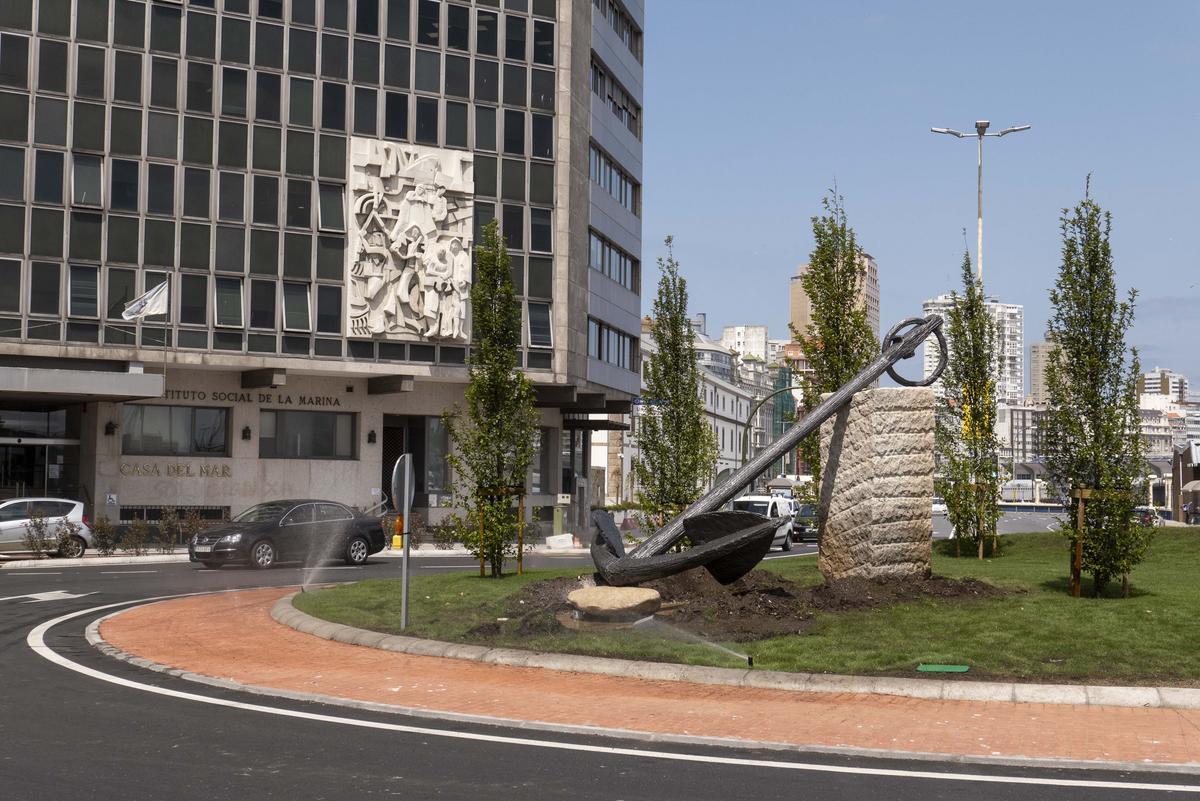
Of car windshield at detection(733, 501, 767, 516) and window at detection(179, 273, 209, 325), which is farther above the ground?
window at detection(179, 273, 209, 325)

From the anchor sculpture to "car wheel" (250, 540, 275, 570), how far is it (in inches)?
578

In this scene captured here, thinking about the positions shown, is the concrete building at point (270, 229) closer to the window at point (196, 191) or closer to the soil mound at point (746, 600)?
the window at point (196, 191)

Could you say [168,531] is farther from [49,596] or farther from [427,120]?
[49,596]

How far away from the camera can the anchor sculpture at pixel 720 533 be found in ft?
50.3

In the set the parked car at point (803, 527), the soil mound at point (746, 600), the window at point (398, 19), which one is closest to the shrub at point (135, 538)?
the window at point (398, 19)

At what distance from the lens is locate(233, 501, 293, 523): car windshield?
30750 millimetres

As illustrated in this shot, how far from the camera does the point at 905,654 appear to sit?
1284 centimetres

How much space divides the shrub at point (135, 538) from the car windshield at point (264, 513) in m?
6.27

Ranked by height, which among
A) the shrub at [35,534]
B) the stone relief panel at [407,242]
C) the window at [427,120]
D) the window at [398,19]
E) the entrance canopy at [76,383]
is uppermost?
the window at [398,19]

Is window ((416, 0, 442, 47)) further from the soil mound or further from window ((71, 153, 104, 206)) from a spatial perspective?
the soil mound

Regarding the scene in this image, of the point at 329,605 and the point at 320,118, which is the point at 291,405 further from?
the point at 329,605

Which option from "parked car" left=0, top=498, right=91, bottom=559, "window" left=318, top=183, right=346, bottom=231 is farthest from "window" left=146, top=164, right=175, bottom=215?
"parked car" left=0, top=498, right=91, bottom=559

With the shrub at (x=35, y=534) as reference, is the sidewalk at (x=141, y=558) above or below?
below

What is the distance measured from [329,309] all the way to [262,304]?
7.45ft
